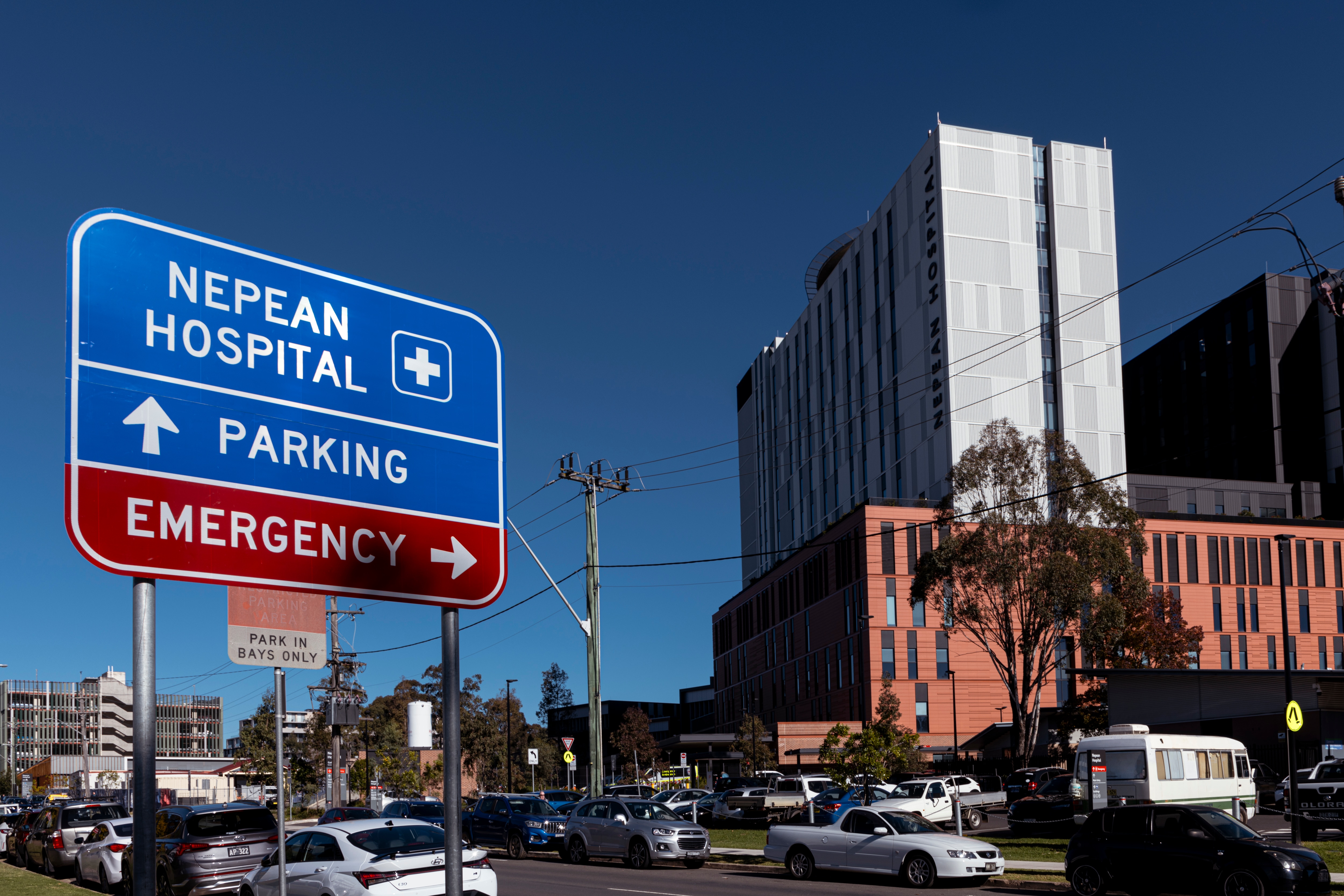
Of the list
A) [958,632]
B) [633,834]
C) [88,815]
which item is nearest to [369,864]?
[633,834]

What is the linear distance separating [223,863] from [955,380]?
7380 centimetres

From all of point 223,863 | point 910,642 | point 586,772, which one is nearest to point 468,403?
point 223,863

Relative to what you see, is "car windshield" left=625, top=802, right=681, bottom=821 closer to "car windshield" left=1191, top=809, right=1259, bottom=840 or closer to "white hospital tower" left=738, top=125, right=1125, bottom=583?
"car windshield" left=1191, top=809, right=1259, bottom=840

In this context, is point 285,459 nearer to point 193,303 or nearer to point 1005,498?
point 193,303

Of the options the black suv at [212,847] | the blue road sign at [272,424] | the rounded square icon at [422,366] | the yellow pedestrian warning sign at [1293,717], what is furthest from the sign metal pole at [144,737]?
the yellow pedestrian warning sign at [1293,717]

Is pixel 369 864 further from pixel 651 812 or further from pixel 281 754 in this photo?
pixel 651 812

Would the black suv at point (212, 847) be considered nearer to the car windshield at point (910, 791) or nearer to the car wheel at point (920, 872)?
the car wheel at point (920, 872)

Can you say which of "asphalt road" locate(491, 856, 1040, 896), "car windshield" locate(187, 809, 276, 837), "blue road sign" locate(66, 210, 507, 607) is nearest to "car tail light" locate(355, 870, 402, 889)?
"car windshield" locate(187, 809, 276, 837)

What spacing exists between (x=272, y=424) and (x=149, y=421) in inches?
20.0

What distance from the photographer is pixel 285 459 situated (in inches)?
193

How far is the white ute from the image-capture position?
78.5ft

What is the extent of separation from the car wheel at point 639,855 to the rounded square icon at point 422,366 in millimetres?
26903

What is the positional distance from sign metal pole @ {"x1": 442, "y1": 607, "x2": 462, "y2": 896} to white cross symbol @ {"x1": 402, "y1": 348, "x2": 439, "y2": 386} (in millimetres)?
961

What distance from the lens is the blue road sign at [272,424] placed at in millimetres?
4402
